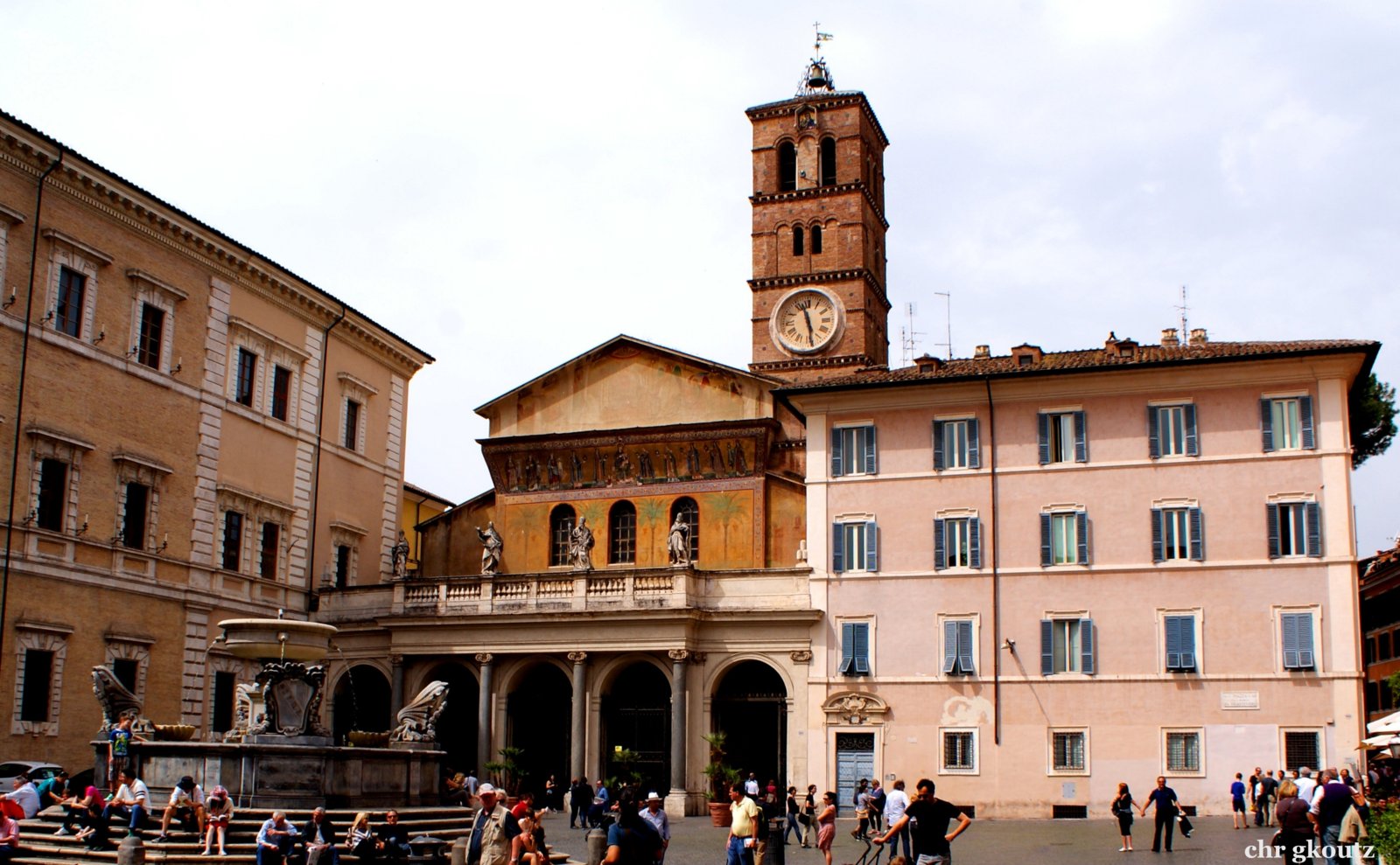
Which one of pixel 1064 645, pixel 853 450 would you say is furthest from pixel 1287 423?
pixel 853 450

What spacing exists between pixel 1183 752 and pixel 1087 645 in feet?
9.65

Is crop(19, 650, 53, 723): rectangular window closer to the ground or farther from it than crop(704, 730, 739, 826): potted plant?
farther from it

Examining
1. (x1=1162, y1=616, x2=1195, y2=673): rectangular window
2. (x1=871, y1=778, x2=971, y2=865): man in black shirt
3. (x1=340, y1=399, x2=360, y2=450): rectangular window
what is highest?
(x1=340, y1=399, x2=360, y2=450): rectangular window

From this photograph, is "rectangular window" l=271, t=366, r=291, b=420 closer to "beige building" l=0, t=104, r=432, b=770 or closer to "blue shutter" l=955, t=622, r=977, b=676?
"beige building" l=0, t=104, r=432, b=770

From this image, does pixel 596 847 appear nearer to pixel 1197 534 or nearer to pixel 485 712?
pixel 1197 534

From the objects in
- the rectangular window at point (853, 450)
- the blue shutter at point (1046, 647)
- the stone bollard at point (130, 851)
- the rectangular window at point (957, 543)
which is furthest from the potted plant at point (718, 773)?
the stone bollard at point (130, 851)

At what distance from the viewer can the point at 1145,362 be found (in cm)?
3278

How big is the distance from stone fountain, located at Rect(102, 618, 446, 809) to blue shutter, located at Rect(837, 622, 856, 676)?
12430mm

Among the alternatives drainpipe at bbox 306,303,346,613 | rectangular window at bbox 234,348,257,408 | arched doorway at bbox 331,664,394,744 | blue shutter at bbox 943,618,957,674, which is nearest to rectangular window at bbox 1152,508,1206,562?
blue shutter at bbox 943,618,957,674

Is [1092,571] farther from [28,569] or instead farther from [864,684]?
[28,569]

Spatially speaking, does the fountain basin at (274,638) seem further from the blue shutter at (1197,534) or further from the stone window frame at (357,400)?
the blue shutter at (1197,534)

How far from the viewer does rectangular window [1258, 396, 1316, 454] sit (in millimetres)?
31891

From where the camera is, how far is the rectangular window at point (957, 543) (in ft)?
110

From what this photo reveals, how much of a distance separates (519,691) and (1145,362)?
1762 centimetres
